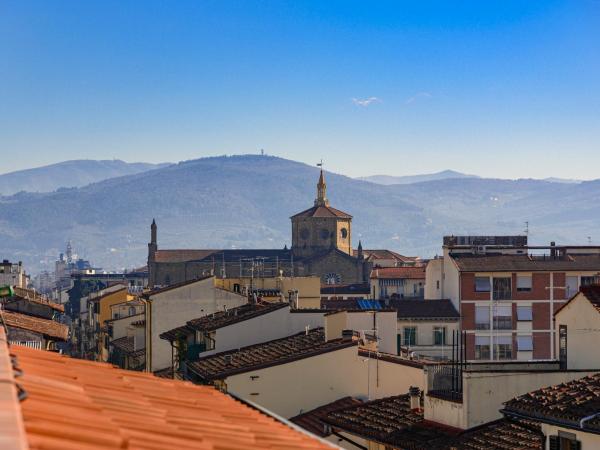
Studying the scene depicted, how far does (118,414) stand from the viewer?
7477 millimetres

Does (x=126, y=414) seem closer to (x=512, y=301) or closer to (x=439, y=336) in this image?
(x=439, y=336)

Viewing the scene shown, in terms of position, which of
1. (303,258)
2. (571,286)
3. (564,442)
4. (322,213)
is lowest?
(564,442)

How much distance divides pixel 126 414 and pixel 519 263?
6307 centimetres

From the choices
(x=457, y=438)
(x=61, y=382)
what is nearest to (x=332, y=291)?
(x=457, y=438)

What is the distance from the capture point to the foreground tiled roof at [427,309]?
223 ft

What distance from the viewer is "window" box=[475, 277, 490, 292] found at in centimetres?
6862

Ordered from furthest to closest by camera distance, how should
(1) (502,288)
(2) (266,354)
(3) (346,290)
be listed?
(3) (346,290)
(1) (502,288)
(2) (266,354)

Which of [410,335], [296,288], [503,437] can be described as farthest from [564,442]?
[410,335]

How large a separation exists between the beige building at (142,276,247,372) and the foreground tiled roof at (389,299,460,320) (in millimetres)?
15720

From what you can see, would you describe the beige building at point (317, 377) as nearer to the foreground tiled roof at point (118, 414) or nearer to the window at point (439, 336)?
the foreground tiled roof at point (118, 414)

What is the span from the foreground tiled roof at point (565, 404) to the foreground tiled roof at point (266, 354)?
11361mm

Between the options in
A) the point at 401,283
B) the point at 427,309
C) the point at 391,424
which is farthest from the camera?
the point at 401,283

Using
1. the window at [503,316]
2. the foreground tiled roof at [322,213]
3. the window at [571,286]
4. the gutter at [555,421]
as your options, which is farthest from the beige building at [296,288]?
the foreground tiled roof at [322,213]

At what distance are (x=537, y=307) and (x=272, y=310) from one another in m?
32.4
